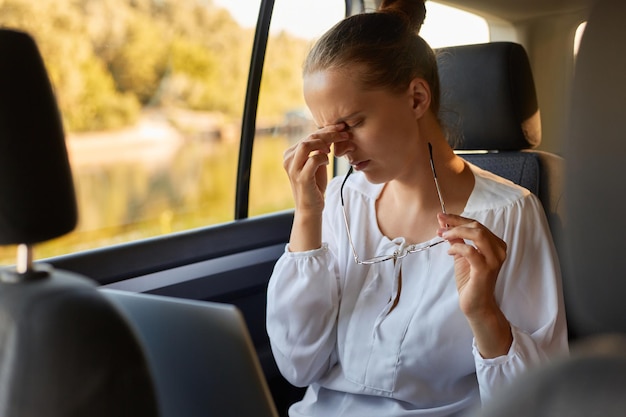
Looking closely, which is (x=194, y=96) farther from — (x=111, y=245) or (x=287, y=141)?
(x=111, y=245)

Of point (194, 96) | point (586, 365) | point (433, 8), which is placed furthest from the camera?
point (194, 96)

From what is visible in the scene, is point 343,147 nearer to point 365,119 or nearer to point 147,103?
point 365,119

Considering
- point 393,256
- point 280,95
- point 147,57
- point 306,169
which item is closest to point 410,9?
point 306,169

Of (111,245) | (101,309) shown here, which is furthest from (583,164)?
(111,245)

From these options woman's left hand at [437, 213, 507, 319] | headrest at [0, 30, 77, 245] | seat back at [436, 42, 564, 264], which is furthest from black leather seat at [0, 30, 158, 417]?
seat back at [436, 42, 564, 264]

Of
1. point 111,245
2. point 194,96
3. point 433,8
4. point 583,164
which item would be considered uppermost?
point 433,8

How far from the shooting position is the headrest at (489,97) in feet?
6.22

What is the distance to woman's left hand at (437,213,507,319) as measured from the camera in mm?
1357

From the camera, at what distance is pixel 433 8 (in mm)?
2256

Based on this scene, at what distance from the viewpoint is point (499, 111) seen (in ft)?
6.30

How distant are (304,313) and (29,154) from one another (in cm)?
93

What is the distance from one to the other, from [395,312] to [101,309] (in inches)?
35.1

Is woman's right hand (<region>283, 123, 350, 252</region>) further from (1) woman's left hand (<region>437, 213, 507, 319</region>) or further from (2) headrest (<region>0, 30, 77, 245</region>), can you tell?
(2) headrest (<region>0, 30, 77, 245</region>)

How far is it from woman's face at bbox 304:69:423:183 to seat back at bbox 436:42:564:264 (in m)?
0.30
